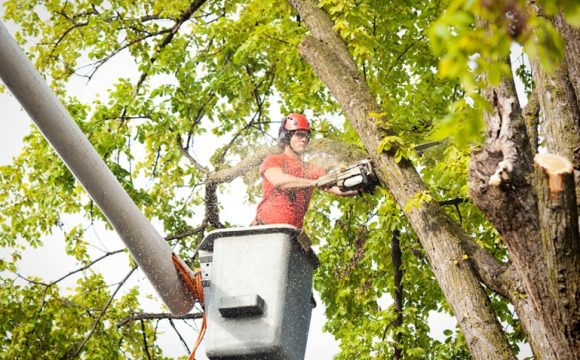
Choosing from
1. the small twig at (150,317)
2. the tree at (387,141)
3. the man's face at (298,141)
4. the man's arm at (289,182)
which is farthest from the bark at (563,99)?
the small twig at (150,317)

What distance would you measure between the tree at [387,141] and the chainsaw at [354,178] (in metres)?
0.13

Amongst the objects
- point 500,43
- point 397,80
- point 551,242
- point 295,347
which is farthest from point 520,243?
point 397,80

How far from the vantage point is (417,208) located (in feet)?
13.0

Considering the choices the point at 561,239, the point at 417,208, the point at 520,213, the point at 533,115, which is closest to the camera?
the point at 561,239

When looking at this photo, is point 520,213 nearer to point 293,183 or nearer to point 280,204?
point 293,183

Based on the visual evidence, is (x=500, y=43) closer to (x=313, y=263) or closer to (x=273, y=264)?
(x=273, y=264)

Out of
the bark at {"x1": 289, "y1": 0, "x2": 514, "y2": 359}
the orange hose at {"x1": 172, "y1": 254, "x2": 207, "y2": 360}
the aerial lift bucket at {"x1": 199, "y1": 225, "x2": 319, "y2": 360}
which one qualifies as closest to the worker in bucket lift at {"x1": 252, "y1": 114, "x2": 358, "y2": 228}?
the bark at {"x1": 289, "y1": 0, "x2": 514, "y2": 359}

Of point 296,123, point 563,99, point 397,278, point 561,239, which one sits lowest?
point 561,239

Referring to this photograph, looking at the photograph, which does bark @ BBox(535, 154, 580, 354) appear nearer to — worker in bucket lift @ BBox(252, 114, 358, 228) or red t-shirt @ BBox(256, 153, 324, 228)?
worker in bucket lift @ BBox(252, 114, 358, 228)

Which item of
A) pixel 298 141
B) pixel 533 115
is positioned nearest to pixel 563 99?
pixel 533 115

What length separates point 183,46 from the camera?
28.1 ft

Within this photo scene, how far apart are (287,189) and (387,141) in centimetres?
82

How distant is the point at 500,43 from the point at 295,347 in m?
2.07

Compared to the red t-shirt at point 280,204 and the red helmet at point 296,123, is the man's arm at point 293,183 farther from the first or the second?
the red helmet at point 296,123
